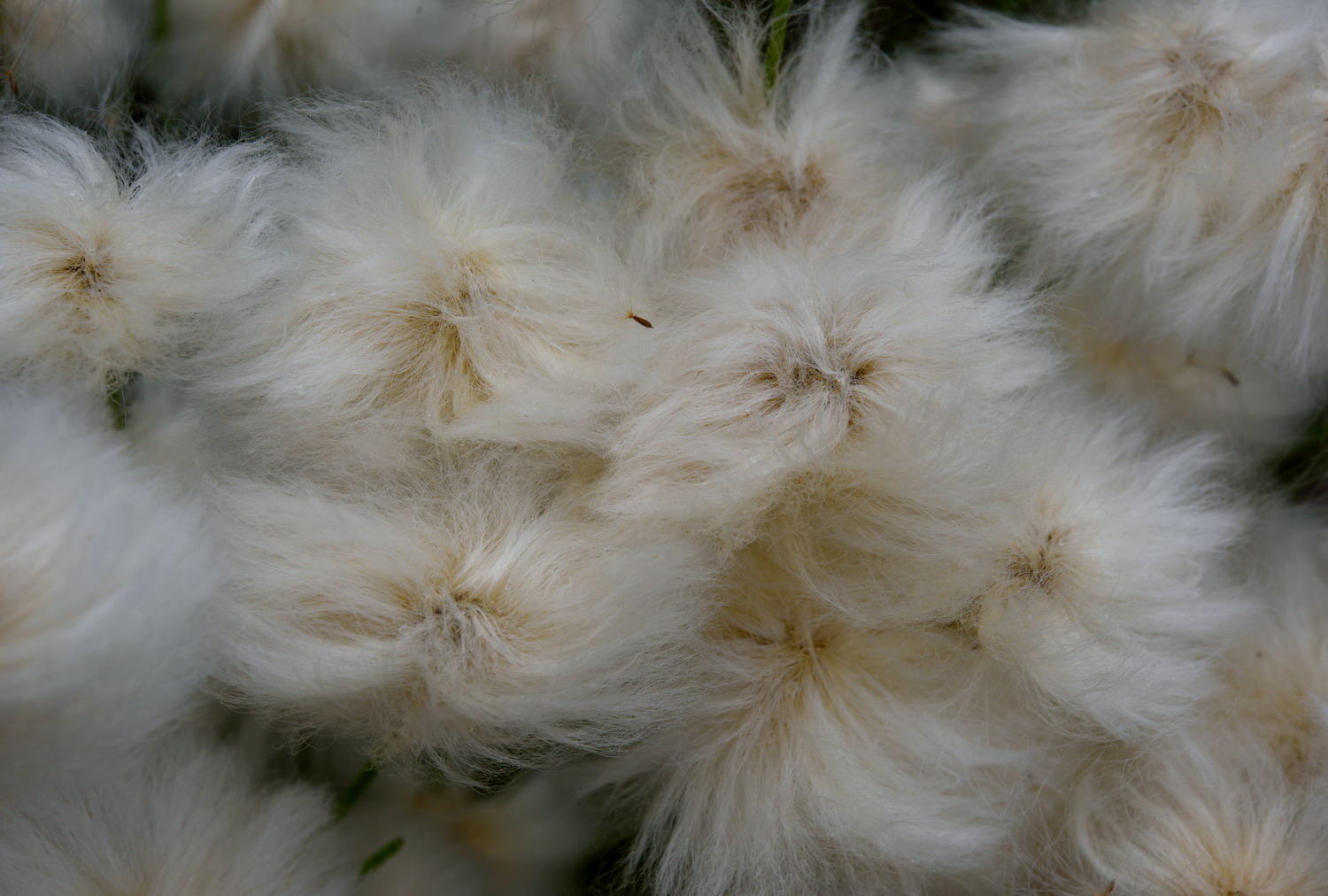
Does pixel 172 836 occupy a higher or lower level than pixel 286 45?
lower

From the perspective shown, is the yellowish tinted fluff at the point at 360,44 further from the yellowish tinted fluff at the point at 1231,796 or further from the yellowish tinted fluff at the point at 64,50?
the yellowish tinted fluff at the point at 1231,796

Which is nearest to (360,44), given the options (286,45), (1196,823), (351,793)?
(286,45)

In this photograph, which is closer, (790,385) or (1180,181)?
(790,385)

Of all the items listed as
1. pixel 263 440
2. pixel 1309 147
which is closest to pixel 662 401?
pixel 263 440

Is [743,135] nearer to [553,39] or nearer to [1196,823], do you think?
[553,39]

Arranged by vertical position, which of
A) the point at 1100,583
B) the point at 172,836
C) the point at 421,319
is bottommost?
the point at 172,836

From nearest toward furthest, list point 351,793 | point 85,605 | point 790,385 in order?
point 85,605 < point 790,385 < point 351,793

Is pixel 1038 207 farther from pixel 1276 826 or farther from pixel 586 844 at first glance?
pixel 586 844
